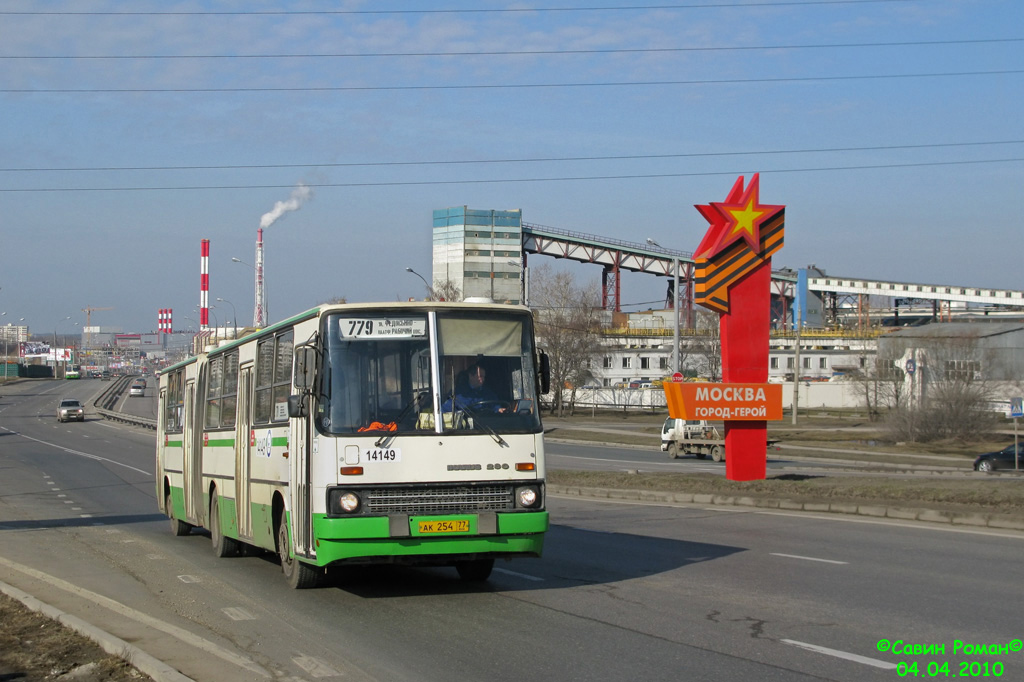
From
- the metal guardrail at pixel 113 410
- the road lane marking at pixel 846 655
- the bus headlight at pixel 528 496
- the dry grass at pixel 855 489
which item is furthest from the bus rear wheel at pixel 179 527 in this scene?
the metal guardrail at pixel 113 410

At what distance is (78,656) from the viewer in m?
7.78

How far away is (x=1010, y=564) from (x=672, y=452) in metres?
32.7

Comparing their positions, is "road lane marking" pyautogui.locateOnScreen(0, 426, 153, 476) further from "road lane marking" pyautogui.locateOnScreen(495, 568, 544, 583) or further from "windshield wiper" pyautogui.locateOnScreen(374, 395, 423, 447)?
"windshield wiper" pyautogui.locateOnScreen(374, 395, 423, 447)

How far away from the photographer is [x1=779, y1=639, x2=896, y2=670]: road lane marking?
7167mm

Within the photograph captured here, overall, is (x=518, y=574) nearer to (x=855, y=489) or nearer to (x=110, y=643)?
(x=110, y=643)

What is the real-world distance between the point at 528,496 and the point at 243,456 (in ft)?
14.3

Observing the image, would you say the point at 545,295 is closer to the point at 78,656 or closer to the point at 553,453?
the point at 553,453

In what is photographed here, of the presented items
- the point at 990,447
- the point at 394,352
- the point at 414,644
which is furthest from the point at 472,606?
the point at 990,447

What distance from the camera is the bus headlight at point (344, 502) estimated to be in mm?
9547

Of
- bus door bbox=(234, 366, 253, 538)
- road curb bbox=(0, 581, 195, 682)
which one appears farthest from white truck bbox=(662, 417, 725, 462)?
road curb bbox=(0, 581, 195, 682)

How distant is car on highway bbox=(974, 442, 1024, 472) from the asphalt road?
72.3 ft

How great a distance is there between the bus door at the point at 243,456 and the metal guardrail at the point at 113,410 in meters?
50.7

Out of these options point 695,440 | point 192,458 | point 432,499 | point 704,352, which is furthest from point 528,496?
point 704,352

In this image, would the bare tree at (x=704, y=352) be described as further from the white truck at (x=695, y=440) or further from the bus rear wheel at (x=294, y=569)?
the bus rear wheel at (x=294, y=569)
